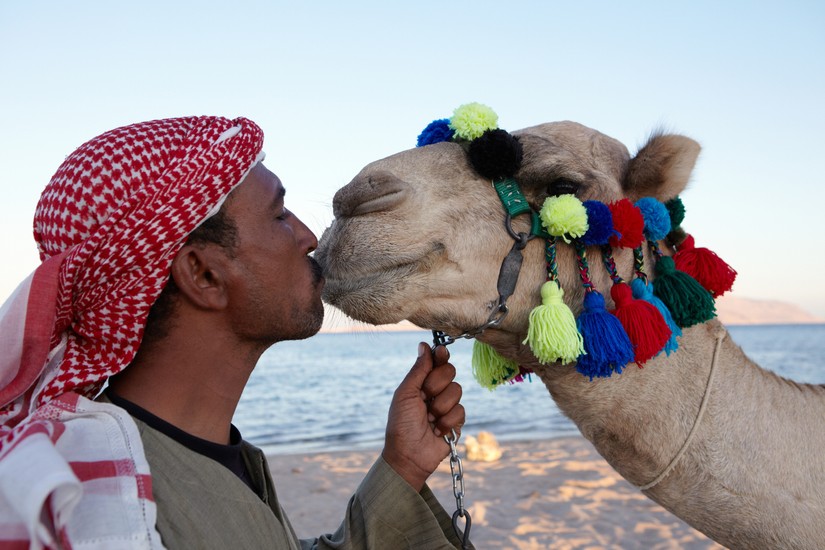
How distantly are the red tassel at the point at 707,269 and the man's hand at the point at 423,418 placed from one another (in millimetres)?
915

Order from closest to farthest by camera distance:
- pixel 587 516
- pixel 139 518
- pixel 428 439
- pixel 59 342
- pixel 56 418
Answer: pixel 139 518 < pixel 56 418 < pixel 59 342 < pixel 428 439 < pixel 587 516

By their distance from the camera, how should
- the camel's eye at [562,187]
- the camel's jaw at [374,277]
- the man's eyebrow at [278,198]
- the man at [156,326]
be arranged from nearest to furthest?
1. the man at [156,326]
2. the man's eyebrow at [278,198]
3. the camel's jaw at [374,277]
4. the camel's eye at [562,187]

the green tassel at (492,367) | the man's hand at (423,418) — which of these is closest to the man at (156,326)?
the man's hand at (423,418)

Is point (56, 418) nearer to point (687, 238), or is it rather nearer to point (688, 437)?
point (688, 437)

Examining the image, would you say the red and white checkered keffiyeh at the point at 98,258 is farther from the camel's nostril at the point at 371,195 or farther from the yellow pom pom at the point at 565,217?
the yellow pom pom at the point at 565,217

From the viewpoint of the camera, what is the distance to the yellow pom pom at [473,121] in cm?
254

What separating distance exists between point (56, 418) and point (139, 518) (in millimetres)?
327

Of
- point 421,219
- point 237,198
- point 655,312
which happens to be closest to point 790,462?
point 655,312

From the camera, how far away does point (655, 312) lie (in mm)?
2383

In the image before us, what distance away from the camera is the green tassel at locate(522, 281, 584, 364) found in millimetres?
2279

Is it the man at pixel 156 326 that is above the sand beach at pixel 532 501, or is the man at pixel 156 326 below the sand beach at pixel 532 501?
above

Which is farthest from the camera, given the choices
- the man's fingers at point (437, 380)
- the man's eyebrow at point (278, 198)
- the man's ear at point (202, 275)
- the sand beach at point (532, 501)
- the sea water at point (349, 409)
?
the sea water at point (349, 409)

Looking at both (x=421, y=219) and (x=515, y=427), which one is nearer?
(x=421, y=219)

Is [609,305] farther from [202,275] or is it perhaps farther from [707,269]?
[202,275]
